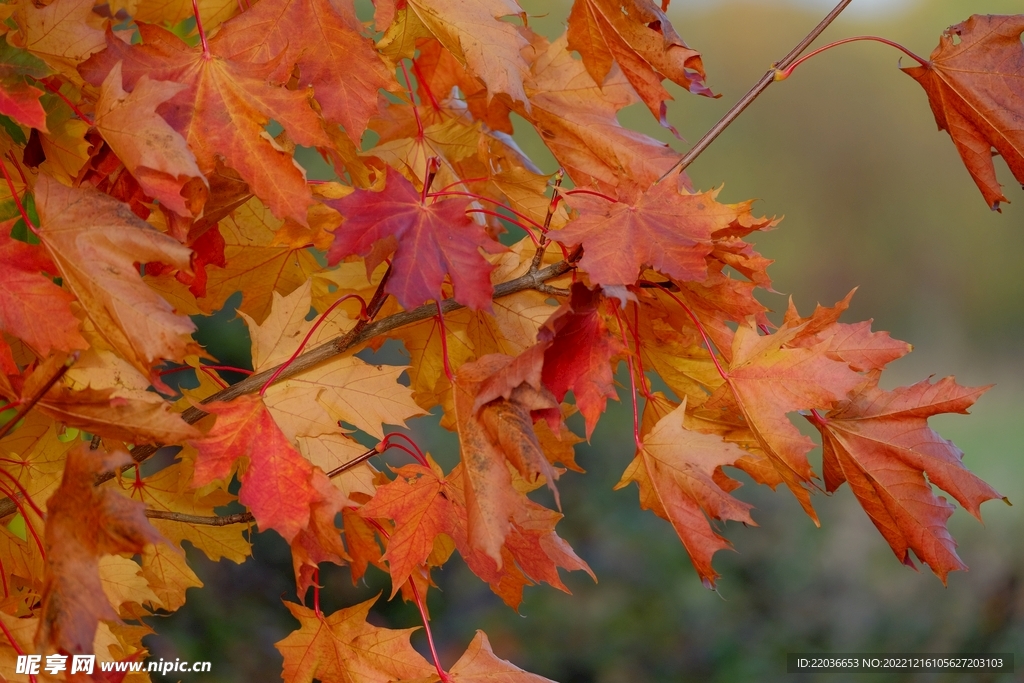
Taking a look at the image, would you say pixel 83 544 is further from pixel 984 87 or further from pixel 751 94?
pixel 984 87

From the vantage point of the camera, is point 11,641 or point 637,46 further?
point 637,46

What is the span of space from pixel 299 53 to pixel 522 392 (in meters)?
0.30

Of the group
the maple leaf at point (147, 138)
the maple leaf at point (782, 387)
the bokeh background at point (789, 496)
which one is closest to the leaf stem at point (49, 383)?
the maple leaf at point (147, 138)

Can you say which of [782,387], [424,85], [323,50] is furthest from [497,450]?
[424,85]

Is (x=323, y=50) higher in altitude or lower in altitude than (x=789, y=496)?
higher

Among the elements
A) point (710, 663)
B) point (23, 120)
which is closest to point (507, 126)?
point (23, 120)

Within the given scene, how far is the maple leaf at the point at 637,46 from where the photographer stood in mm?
619

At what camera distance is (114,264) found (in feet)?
1.64

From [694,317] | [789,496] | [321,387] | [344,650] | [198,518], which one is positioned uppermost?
[694,317]

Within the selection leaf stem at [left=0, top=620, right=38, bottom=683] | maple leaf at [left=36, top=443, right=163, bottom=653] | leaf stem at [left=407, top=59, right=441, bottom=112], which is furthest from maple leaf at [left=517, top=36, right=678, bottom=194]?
leaf stem at [left=0, top=620, right=38, bottom=683]

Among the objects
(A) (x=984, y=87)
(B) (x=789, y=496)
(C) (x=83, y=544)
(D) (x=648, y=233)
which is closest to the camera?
(C) (x=83, y=544)

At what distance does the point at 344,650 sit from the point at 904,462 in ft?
1.61

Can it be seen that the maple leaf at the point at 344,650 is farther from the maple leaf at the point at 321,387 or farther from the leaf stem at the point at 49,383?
the leaf stem at the point at 49,383

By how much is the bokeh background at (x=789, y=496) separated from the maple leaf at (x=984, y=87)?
1.63 meters
